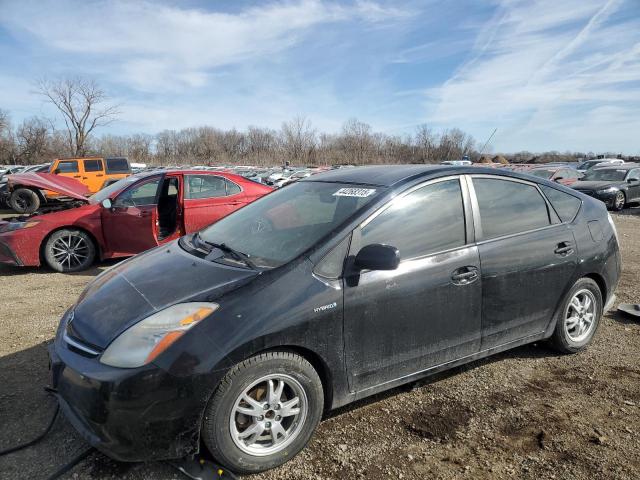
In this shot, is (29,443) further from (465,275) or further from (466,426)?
(465,275)

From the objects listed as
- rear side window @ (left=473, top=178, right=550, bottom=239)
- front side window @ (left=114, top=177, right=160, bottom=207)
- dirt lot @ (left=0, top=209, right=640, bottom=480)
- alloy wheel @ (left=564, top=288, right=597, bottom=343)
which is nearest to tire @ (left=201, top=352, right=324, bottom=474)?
dirt lot @ (left=0, top=209, right=640, bottom=480)

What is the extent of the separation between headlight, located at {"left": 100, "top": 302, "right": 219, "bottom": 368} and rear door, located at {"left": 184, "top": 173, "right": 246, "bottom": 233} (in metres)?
4.47

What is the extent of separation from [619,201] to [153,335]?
17706 millimetres

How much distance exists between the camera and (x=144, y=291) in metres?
2.62

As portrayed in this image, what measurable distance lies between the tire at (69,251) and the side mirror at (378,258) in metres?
5.58

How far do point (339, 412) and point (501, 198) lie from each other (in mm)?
2004

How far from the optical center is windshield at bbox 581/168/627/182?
1666cm

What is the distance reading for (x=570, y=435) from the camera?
9.07 ft

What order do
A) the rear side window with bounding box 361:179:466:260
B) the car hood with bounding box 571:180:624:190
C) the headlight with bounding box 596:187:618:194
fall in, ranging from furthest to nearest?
1. the car hood with bounding box 571:180:624:190
2. the headlight with bounding box 596:187:618:194
3. the rear side window with bounding box 361:179:466:260

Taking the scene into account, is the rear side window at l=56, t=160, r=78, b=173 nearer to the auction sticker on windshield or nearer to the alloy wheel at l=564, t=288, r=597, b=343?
the auction sticker on windshield

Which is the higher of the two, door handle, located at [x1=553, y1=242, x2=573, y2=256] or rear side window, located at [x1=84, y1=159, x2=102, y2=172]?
rear side window, located at [x1=84, y1=159, x2=102, y2=172]

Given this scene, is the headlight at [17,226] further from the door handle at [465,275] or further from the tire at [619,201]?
the tire at [619,201]

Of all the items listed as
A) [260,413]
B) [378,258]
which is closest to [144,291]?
[260,413]

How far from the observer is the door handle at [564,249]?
3.54 m
